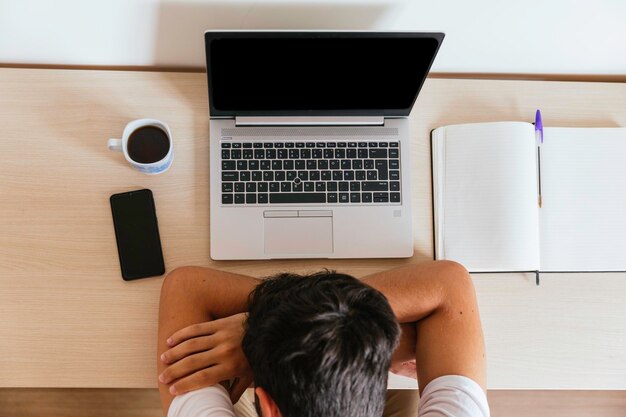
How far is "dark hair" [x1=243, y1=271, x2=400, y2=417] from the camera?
1.95ft

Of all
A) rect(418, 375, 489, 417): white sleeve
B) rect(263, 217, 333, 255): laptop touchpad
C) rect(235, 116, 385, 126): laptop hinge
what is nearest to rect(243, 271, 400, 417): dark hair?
rect(418, 375, 489, 417): white sleeve

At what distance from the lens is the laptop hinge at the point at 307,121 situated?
0.95m

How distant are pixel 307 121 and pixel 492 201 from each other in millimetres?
368

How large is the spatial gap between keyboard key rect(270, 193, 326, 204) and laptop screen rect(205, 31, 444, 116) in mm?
149

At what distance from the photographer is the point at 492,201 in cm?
93

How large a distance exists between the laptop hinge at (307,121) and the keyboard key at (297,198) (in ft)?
0.43

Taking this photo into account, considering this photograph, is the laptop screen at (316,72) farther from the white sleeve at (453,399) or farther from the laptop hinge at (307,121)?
the white sleeve at (453,399)

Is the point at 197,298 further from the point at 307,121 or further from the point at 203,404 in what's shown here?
the point at 307,121

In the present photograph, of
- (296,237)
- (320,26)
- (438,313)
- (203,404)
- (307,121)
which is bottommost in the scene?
(203,404)

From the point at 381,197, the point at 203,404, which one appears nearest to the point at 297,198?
the point at 381,197

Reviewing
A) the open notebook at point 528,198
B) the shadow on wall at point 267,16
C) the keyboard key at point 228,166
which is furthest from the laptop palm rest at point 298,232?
the shadow on wall at point 267,16

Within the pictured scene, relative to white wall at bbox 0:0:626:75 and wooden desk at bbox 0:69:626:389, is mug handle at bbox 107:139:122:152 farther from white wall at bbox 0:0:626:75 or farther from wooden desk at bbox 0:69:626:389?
white wall at bbox 0:0:626:75

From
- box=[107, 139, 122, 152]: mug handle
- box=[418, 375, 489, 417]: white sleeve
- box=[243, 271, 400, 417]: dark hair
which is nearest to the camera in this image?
box=[243, 271, 400, 417]: dark hair

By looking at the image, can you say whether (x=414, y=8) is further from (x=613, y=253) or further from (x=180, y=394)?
(x=180, y=394)
